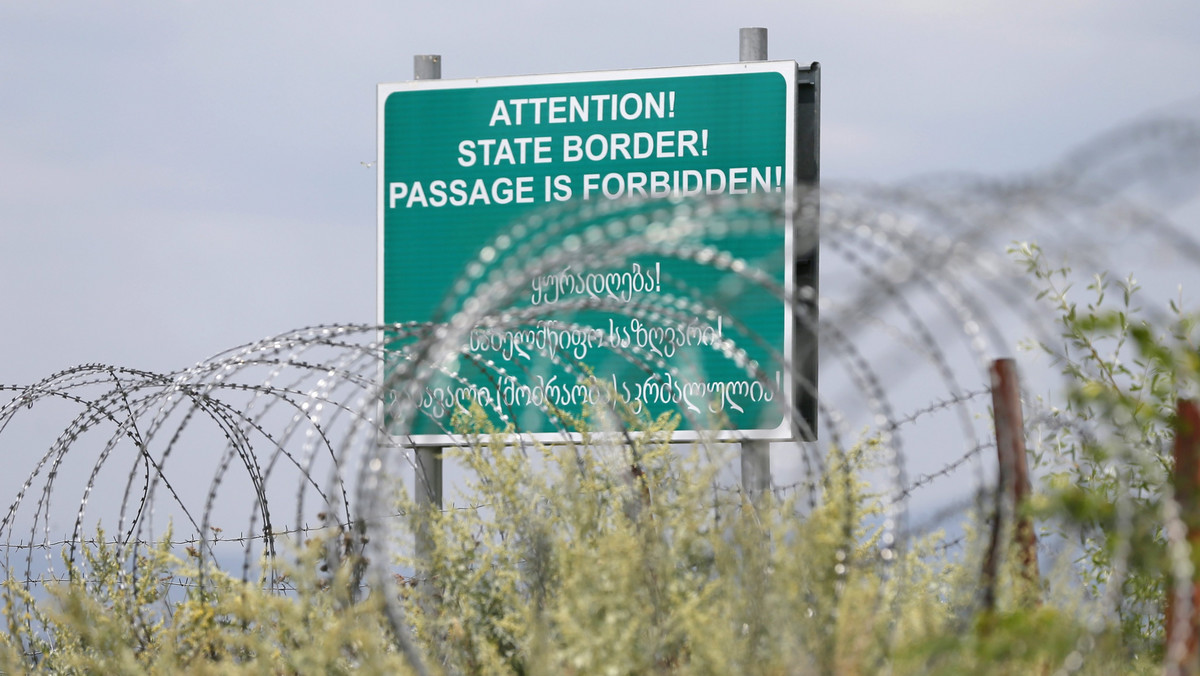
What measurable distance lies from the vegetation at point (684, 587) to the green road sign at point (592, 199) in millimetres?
1519

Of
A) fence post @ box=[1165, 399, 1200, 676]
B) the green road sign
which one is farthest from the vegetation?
the green road sign

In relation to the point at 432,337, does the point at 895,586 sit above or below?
below

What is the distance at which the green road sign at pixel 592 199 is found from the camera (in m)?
8.62

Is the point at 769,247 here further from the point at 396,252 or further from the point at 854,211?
the point at 854,211

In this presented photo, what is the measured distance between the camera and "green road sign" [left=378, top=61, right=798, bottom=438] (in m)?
8.62

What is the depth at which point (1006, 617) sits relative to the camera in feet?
11.8

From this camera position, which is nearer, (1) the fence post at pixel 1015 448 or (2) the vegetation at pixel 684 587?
(2) the vegetation at pixel 684 587

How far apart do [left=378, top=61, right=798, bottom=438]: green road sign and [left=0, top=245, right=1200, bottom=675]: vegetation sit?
1.52m

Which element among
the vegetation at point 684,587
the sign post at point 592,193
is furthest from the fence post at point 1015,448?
the sign post at point 592,193

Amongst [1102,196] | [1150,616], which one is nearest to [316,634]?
[1102,196]

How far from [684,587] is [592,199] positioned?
4.20 meters

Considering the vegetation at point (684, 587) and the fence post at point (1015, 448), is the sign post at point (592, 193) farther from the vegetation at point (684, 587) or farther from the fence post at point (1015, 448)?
the fence post at point (1015, 448)

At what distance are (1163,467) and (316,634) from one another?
4.29 metres

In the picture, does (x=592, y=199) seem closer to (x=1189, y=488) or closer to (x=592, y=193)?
(x=592, y=193)
